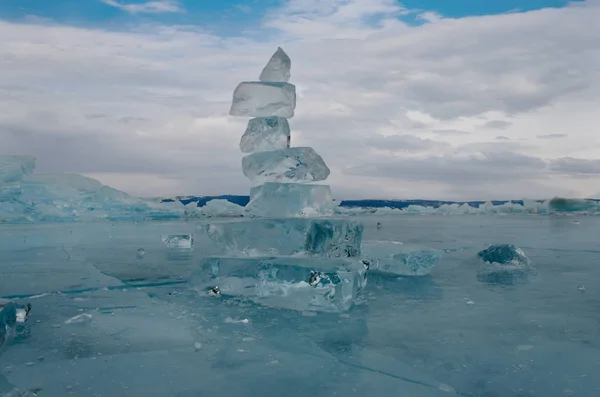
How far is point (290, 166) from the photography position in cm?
649

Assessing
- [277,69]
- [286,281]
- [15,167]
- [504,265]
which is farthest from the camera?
[15,167]

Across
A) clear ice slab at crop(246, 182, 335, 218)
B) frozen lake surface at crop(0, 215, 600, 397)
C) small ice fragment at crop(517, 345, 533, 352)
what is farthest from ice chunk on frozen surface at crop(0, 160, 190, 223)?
small ice fragment at crop(517, 345, 533, 352)

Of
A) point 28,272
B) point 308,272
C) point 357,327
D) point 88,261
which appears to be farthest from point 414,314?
point 88,261

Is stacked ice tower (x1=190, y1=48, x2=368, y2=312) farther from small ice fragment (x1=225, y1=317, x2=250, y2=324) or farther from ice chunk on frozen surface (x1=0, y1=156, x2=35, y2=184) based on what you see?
ice chunk on frozen surface (x1=0, y1=156, x2=35, y2=184)

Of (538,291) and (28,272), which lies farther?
(28,272)

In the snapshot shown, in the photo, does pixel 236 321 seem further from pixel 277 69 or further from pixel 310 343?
pixel 277 69

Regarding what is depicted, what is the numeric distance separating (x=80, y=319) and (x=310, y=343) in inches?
84.5

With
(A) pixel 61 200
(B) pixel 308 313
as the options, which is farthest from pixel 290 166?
(A) pixel 61 200

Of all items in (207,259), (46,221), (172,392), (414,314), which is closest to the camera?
(172,392)

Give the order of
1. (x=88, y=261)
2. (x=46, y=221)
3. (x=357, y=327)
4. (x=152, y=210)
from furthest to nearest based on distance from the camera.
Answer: (x=152, y=210) → (x=46, y=221) → (x=88, y=261) → (x=357, y=327)

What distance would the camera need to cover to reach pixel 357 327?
13.2ft

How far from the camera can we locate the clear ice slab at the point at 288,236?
237 inches

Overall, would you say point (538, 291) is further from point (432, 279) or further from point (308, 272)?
point (308, 272)

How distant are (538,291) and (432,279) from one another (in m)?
1.48
